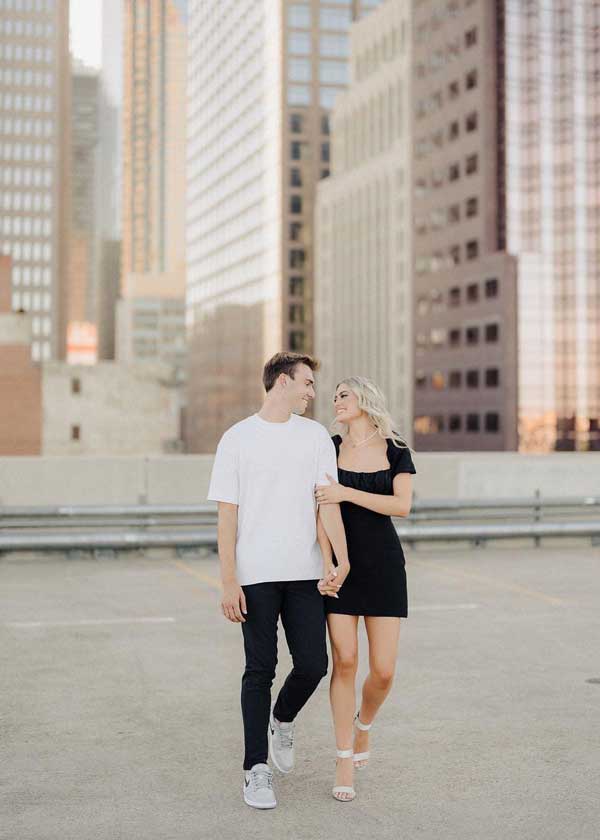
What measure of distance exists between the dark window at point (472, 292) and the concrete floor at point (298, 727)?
96.4 m

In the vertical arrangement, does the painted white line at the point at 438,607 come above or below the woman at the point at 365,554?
below

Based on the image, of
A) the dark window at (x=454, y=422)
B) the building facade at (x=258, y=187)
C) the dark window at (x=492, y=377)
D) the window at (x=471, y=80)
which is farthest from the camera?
the building facade at (x=258, y=187)

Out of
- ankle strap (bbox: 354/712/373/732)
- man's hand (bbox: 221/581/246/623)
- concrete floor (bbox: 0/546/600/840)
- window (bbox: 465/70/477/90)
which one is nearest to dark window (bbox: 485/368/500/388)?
window (bbox: 465/70/477/90)

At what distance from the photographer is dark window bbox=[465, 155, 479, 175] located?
107 metres

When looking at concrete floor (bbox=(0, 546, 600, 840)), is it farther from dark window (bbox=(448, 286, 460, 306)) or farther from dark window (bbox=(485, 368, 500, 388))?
dark window (bbox=(448, 286, 460, 306))

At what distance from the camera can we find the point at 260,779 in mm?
4793

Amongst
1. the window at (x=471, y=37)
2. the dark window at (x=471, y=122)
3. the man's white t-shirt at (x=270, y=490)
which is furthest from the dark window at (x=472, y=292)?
the man's white t-shirt at (x=270, y=490)

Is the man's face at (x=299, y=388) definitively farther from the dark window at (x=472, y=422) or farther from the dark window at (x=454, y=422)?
the dark window at (x=454, y=422)

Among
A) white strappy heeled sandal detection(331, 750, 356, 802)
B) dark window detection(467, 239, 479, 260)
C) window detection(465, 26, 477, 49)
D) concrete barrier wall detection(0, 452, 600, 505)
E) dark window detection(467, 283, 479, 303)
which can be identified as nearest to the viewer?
white strappy heeled sandal detection(331, 750, 356, 802)

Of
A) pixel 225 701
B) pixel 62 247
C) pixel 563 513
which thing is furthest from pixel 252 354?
pixel 225 701

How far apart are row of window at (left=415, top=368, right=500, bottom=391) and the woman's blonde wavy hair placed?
3896 inches

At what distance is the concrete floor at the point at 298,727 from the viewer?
15.3ft

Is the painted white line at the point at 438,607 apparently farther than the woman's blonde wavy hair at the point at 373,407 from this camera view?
Yes

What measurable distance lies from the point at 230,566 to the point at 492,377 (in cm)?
10036
